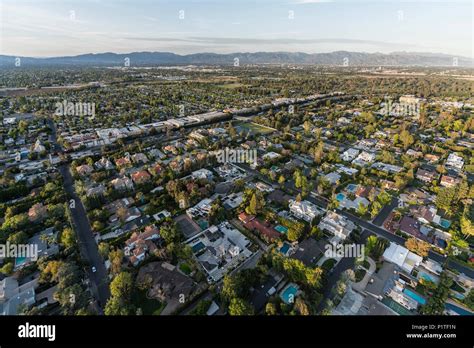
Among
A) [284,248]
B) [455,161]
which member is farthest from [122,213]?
[455,161]

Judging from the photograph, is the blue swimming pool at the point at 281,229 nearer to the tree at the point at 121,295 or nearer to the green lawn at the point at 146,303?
the green lawn at the point at 146,303

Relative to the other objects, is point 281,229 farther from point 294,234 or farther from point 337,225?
point 337,225

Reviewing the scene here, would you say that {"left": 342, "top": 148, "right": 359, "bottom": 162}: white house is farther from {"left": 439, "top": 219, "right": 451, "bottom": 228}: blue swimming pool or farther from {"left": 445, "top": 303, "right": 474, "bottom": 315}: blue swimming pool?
{"left": 445, "top": 303, "right": 474, "bottom": 315}: blue swimming pool

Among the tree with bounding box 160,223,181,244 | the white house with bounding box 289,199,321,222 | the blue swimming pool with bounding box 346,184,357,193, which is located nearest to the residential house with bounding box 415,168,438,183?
the blue swimming pool with bounding box 346,184,357,193

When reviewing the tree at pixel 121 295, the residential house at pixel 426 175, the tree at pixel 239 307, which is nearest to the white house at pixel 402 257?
the tree at pixel 239 307

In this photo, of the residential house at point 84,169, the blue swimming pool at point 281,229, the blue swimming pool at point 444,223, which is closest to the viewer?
the blue swimming pool at point 281,229

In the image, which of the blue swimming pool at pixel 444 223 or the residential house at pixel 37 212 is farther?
the blue swimming pool at pixel 444 223
